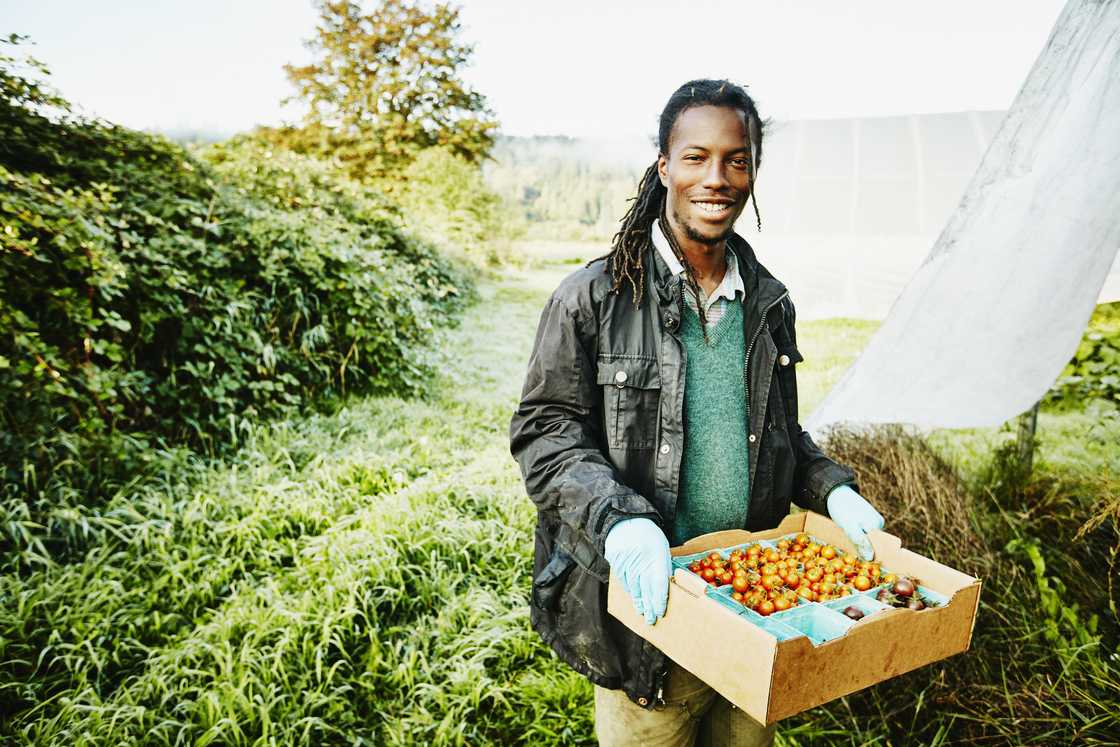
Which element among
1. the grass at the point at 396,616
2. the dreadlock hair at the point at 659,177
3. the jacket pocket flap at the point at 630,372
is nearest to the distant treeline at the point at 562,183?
the grass at the point at 396,616

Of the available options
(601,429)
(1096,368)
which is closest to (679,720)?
(601,429)

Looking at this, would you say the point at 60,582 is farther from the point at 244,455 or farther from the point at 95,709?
the point at 244,455

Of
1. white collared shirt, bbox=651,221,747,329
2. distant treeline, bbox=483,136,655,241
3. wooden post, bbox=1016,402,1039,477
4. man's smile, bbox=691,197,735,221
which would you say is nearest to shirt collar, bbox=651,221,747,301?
white collared shirt, bbox=651,221,747,329

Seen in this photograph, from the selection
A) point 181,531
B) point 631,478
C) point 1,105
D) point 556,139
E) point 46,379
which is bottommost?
point 181,531

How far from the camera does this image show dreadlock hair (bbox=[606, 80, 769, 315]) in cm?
142

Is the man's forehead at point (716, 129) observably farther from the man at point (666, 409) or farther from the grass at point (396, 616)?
the grass at point (396, 616)

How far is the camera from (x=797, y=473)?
64.6 inches

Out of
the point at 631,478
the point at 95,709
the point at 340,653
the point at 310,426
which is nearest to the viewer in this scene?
the point at 631,478

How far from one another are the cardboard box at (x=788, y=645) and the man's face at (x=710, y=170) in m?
0.69

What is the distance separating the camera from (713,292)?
58.7 inches

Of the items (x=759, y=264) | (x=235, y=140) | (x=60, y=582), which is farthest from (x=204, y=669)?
(x=235, y=140)

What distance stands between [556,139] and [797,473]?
10.6 meters

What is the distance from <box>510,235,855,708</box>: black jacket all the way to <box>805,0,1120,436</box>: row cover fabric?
5.18 feet

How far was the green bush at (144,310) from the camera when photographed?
3029 millimetres
